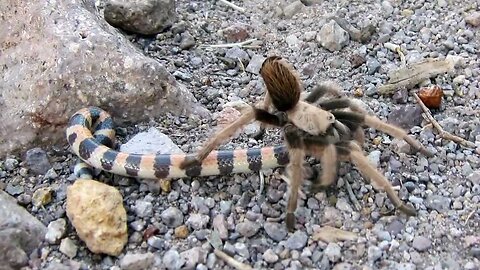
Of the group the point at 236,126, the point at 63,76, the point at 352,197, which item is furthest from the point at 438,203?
the point at 63,76

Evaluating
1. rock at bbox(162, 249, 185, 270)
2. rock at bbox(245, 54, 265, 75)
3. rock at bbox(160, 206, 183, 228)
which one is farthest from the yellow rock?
rock at bbox(245, 54, 265, 75)

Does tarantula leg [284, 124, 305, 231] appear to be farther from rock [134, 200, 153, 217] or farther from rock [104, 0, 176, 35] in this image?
rock [104, 0, 176, 35]

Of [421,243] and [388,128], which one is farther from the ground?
[388,128]

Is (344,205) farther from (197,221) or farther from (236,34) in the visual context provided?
(236,34)

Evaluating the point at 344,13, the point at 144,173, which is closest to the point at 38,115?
the point at 144,173

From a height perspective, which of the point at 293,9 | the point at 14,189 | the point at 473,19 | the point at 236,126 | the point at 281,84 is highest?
the point at 281,84

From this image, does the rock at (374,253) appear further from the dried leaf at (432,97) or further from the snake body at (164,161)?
the dried leaf at (432,97)

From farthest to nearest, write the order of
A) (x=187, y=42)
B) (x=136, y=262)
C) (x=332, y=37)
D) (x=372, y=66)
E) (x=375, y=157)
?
(x=187, y=42), (x=332, y=37), (x=372, y=66), (x=375, y=157), (x=136, y=262)
